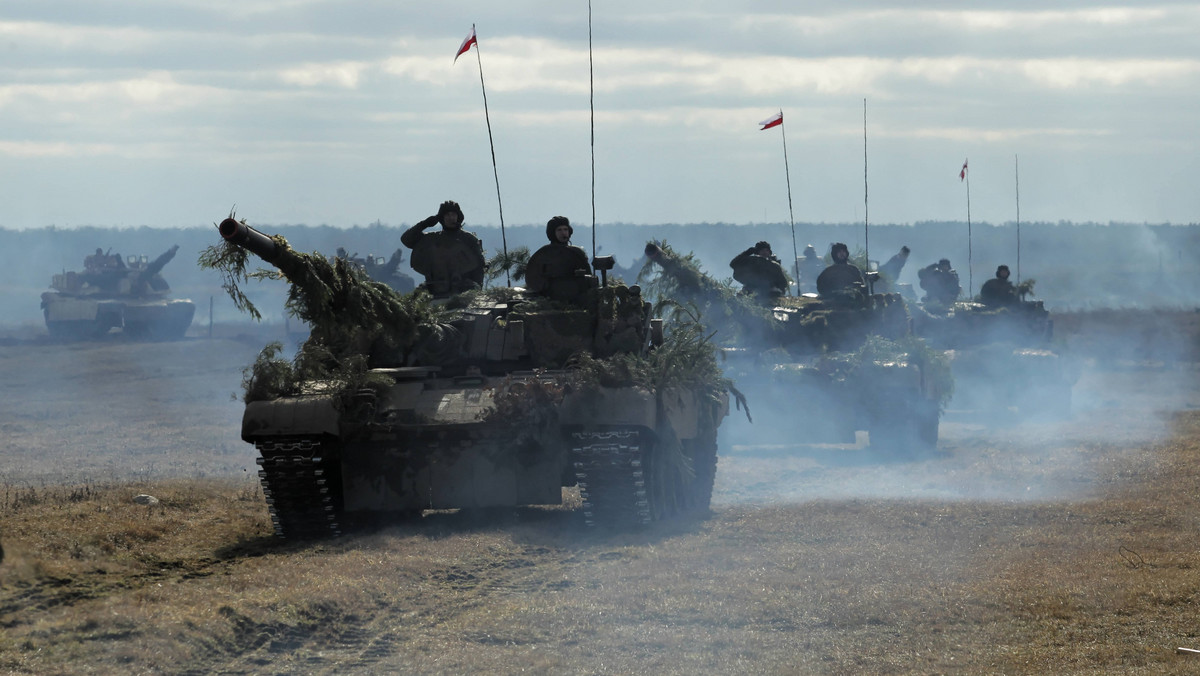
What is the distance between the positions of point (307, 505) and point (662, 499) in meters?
3.31

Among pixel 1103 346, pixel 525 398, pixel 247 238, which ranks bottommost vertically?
pixel 1103 346

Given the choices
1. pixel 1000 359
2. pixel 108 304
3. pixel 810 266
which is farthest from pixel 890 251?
pixel 1000 359

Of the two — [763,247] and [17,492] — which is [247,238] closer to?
[17,492]

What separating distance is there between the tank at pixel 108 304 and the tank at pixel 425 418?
117 ft

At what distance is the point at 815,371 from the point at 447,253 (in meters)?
7.81

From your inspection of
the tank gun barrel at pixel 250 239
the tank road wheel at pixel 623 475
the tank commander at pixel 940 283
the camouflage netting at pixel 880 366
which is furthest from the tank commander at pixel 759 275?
the tank gun barrel at pixel 250 239

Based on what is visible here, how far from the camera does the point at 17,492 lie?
16.3 meters

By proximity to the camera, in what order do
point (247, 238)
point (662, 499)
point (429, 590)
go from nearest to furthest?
point (429, 590) < point (247, 238) < point (662, 499)

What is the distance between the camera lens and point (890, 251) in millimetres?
116375

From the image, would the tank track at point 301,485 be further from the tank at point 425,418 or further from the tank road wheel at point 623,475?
the tank road wheel at point 623,475

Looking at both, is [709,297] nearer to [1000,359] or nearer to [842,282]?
[842,282]

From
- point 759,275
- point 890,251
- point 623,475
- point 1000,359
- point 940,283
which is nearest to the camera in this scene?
point 623,475

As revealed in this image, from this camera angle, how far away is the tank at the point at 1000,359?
98.1ft

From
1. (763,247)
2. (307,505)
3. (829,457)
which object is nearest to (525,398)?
(307,505)
